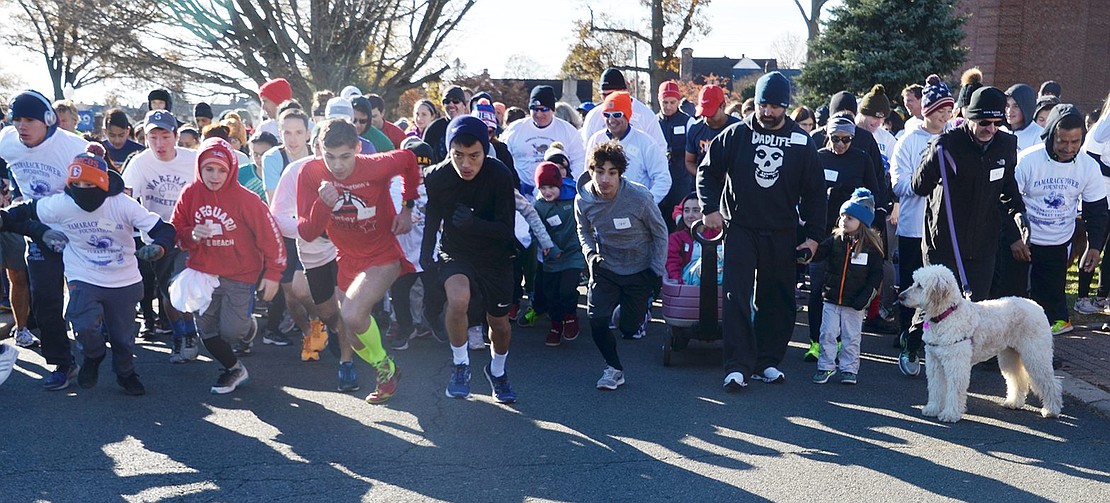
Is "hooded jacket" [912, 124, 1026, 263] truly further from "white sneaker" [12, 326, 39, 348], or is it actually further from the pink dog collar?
"white sneaker" [12, 326, 39, 348]

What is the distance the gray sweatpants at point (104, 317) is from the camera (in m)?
6.76

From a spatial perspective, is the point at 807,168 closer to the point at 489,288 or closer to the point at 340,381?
the point at 489,288

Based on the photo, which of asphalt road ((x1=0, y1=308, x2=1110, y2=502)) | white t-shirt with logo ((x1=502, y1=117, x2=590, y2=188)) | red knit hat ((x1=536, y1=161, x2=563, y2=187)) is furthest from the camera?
white t-shirt with logo ((x1=502, y1=117, x2=590, y2=188))

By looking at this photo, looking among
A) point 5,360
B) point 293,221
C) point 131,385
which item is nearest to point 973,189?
point 293,221

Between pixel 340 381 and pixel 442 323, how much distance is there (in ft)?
6.12

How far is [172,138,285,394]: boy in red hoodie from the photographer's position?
6770mm

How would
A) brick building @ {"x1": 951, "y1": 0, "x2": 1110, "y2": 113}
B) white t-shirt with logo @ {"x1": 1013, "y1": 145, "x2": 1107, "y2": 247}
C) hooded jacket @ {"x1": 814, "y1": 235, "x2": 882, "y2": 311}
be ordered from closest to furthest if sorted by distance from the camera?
hooded jacket @ {"x1": 814, "y1": 235, "x2": 882, "y2": 311} → white t-shirt with logo @ {"x1": 1013, "y1": 145, "x2": 1107, "y2": 247} → brick building @ {"x1": 951, "y1": 0, "x2": 1110, "y2": 113}

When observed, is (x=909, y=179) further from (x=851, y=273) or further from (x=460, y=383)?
(x=460, y=383)

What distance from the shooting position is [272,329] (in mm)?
8992

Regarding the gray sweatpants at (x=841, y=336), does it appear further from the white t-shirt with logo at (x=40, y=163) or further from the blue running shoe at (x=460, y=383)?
the white t-shirt with logo at (x=40, y=163)

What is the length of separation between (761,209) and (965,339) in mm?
1573

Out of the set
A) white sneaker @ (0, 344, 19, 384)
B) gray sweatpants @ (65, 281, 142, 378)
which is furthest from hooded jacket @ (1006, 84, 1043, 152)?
white sneaker @ (0, 344, 19, 384)

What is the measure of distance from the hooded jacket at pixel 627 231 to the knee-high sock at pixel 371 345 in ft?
5.15

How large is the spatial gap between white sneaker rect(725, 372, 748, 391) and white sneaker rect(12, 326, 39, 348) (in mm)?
5887
